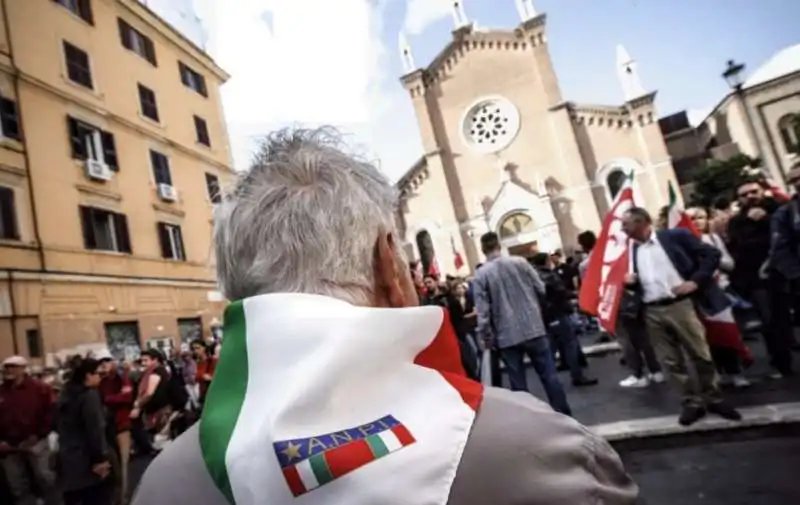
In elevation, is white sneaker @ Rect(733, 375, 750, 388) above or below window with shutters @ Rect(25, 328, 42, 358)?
below

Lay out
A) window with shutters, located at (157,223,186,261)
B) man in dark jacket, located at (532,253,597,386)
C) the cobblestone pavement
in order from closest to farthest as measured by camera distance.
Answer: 1. the cobblestone pavement
2. man in dark jacket, located at (532,253,597,386)
3. window with shutters, located at (157,223,186,261)

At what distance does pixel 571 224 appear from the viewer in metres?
21.0

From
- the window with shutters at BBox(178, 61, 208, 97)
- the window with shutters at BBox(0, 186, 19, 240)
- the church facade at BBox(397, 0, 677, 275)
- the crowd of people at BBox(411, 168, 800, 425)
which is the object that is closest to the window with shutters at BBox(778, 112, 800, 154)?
the church facade at BBox(397, 0, 677, 275)

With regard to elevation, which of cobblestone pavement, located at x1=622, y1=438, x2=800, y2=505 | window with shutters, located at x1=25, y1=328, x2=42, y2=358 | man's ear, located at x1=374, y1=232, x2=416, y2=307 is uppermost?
window with shutters, located at x1=25, y1=328, x2=42, y2=358

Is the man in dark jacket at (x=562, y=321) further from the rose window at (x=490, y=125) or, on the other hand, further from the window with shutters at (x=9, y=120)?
the rose window at (x=490, y=125)


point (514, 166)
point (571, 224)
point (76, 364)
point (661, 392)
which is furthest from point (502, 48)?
point (76, 364)

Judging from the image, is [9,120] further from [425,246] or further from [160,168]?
[425,246]

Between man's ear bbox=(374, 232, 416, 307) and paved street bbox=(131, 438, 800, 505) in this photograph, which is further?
paved street bbox=(131, 438, 800, 505)

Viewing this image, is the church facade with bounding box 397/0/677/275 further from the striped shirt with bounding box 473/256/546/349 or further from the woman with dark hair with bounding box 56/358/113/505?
the woman with dark hair with bounding box 56/358/113/505

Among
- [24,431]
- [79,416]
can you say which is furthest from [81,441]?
[24,431]

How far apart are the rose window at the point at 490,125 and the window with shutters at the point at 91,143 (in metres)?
18.4

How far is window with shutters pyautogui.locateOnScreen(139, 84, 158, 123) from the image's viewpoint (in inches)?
237

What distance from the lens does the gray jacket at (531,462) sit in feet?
2.00

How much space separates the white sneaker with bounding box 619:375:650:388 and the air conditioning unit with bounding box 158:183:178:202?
487 cm
